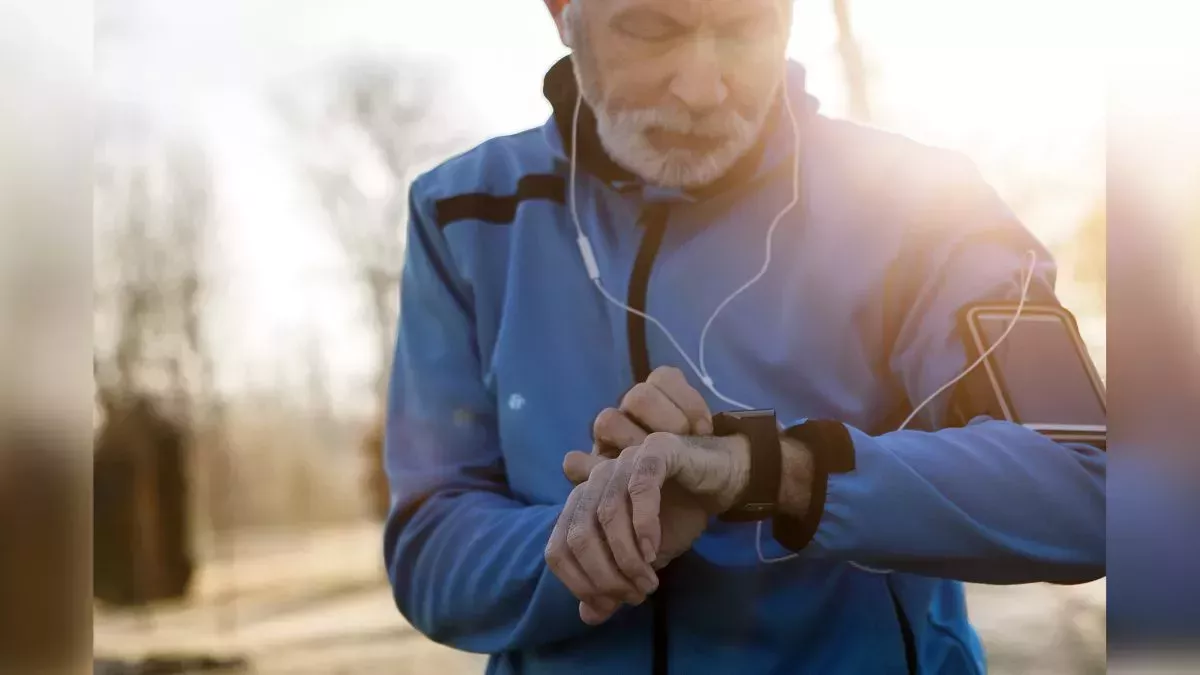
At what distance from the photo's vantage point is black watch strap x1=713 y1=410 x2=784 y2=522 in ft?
5.17

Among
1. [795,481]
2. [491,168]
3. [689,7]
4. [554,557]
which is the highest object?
[689,7]

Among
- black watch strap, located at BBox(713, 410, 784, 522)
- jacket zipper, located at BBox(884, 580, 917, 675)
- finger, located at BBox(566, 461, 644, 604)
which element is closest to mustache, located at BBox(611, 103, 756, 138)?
black watch strap, located at BBox(713, 410, 784, 522)

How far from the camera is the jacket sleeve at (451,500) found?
1.67 metres

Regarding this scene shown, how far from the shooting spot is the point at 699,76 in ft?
5.51

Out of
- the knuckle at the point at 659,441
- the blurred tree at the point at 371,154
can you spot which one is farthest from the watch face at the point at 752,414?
the blurred tree at the point at 371,154

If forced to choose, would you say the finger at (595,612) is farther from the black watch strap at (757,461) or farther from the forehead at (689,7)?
the forehead at (689,7)

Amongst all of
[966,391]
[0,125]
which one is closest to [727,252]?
[966,391]

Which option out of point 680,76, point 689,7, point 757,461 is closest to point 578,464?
point 757,461

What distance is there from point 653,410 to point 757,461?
Answer: 17 cm

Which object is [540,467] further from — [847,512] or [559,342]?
[847,512]

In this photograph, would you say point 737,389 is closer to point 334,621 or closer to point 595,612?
point 595,612

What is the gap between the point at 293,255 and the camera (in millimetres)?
1831

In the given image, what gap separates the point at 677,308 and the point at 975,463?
508 millimetres

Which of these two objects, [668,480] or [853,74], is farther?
[853,74]
